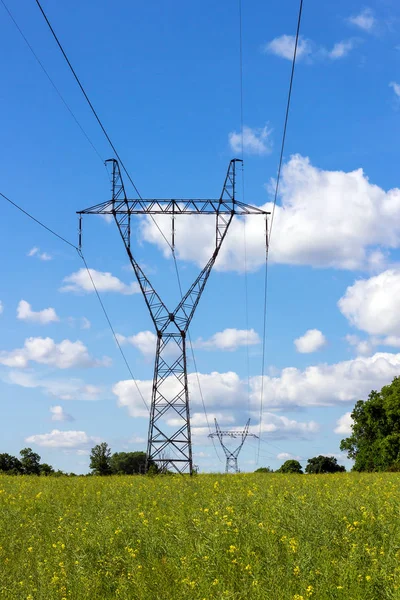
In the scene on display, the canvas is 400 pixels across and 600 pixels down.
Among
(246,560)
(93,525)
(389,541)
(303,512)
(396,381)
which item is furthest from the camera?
(396,381)

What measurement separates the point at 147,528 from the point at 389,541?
4660 mm

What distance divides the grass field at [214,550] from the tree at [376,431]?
6487 cm

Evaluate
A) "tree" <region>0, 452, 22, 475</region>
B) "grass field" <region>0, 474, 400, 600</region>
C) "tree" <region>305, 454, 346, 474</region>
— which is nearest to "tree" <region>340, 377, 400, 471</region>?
"tree" <region>305, 454, 346, 474</region>

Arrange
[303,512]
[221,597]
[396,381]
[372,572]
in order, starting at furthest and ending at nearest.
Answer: [396,381] → [303,512] → [372,572] → [221,597]

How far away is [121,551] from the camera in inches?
481

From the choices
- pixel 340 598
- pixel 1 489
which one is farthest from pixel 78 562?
pixel 1 489

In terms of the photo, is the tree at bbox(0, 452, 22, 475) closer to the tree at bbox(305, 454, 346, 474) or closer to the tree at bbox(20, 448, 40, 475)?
the tree at bbox(20, 448, 40, 475)

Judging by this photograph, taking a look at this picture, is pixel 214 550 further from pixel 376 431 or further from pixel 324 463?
pixel 324 463

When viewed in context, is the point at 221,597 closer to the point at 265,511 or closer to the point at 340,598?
the point at 340,598

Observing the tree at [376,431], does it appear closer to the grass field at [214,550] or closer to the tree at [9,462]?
the tree at [9,462]

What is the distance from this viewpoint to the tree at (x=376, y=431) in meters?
77.8

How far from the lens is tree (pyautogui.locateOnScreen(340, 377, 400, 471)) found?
77.8 meters

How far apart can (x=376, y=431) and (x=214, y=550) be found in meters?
77.0

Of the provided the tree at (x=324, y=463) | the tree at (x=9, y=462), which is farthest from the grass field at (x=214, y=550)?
the tree at (x=324, y=463)
